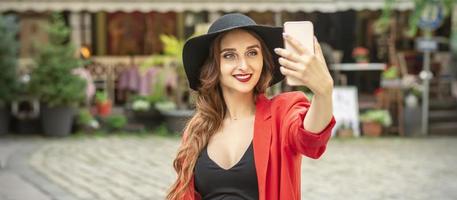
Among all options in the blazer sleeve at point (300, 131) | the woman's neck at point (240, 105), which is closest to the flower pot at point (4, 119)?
the woman's neck at point (240, 105)

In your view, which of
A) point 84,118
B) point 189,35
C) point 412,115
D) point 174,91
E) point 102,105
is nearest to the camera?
point 84,118

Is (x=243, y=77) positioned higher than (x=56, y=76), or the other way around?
(x=243, y=77)

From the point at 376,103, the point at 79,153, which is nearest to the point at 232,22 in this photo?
the point at 79,153

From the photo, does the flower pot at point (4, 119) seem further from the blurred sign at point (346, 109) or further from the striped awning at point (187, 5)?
the blurred sign at point (346, 109)

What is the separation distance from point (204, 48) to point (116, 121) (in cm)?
1067

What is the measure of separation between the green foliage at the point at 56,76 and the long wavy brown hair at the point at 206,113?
33.2 ft

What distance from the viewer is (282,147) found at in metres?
2.45

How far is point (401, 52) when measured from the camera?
17.8 metres

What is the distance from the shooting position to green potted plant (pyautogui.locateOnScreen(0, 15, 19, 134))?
12484 mm

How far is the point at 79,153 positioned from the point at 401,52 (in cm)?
1002

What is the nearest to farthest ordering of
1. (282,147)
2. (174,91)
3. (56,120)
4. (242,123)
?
1. (282,147)
2. (242,123)
3. (56,120)
4. (174,91)

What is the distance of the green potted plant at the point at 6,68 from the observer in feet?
41.0

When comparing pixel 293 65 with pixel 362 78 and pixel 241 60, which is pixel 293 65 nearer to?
pixel 241 60

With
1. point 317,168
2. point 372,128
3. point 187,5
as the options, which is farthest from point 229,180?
point 187,5
